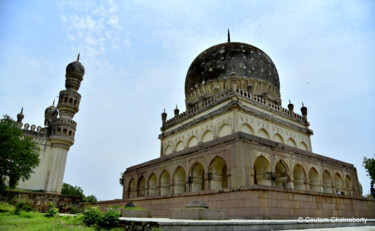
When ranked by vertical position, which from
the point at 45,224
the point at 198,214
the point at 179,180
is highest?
the point at 179,180

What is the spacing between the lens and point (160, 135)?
23.1m

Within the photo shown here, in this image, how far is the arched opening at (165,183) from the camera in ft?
50.2

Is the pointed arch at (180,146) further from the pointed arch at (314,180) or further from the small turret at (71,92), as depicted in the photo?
the small turret at (71,92)

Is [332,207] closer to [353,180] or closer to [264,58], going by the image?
[353,180]

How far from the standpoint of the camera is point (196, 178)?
1366 cm

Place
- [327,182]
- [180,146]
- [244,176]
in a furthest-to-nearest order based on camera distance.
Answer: [180,146]
[327,182]
[244,176]

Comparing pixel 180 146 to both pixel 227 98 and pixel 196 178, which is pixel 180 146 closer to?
pixel 227 98

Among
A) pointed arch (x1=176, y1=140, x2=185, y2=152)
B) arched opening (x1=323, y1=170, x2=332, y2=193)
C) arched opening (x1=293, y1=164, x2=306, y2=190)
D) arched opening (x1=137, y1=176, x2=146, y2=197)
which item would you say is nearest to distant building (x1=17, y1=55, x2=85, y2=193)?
arched opening (x1=137, y1=176, x2=146, y2=197)

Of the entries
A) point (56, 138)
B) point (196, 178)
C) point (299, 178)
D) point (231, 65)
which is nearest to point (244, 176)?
point (196, 178)

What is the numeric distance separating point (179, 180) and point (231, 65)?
10529mm

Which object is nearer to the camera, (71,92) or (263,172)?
(263,172)

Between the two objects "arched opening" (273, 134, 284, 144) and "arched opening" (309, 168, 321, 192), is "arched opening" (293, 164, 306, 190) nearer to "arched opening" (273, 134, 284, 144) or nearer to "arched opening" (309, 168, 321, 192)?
"arched opening" (309, 168, 321, 192)

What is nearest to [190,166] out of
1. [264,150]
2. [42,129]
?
[264,150]

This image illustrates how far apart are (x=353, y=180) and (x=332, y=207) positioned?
7.65 m
